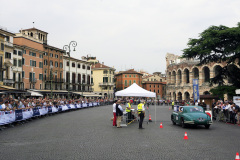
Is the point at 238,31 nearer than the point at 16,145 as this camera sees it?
No

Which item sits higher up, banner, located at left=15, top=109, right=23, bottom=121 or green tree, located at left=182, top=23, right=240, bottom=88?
green tree, located at left=182, top=23, right=240, bottom=88

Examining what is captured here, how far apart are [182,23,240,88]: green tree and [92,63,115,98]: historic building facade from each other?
219 ft

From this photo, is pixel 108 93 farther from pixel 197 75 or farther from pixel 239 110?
pixel 239 110

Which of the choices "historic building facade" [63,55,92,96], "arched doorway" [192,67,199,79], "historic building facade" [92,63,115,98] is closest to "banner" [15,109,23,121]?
"arched doorway" [192,67,199,79]

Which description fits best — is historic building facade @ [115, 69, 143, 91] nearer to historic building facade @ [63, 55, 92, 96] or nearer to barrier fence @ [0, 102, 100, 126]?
historic building facade @ [63, 55, 92, 96]

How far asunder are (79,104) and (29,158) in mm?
34751

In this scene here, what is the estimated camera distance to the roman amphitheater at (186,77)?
60688mm

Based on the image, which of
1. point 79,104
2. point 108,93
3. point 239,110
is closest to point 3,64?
point 79,104

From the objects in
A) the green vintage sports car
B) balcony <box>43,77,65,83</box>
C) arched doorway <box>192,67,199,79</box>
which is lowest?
the green vintage sports car

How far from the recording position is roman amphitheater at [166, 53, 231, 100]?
60.7m

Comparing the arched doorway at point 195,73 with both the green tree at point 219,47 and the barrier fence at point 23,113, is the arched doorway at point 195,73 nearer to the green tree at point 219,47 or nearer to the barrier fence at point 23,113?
the green tree at point 219,47

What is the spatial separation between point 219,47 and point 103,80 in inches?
2765

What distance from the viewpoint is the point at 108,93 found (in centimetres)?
9944

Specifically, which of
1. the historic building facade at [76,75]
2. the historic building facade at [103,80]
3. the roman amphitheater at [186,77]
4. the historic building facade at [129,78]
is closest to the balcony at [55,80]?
the historic building facade at [76,75]
